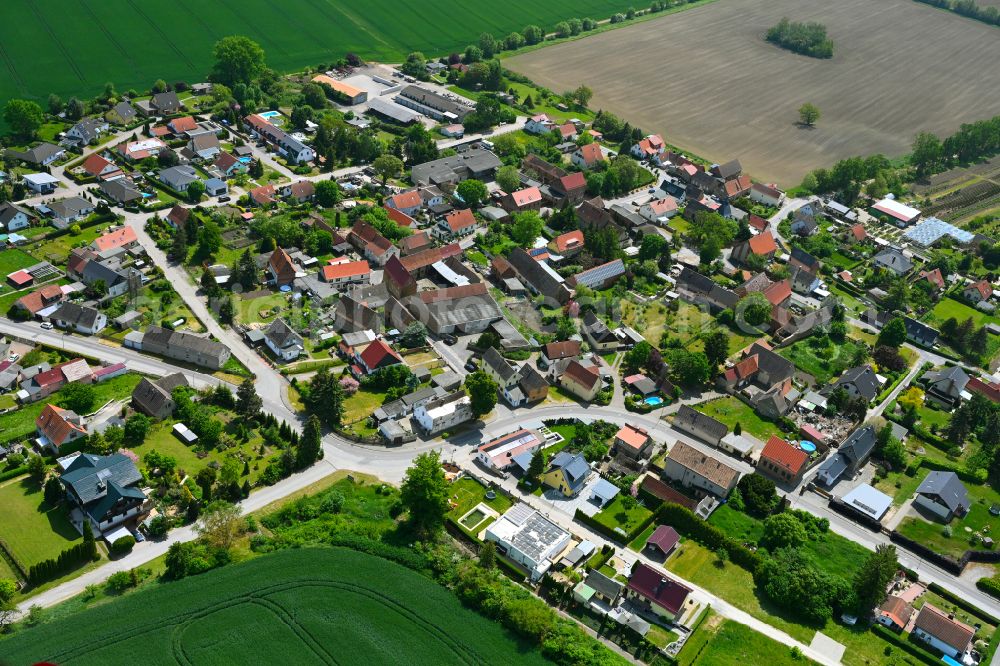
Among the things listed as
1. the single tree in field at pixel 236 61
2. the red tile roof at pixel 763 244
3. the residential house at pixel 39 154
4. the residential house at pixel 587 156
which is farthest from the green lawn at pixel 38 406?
the single tree in field at pixel 236 61

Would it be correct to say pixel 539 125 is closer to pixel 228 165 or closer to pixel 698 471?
pixel 228 165

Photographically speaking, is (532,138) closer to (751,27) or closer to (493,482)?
(493,482)

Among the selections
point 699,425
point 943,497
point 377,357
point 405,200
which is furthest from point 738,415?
point 405,200

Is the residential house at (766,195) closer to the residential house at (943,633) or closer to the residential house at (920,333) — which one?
the residential house at (920,333)

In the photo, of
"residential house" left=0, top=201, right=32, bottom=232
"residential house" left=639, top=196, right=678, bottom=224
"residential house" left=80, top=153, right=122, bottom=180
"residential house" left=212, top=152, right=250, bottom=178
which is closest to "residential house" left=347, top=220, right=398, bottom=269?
"residential house" left=212, top=152, right=250, bottom=178

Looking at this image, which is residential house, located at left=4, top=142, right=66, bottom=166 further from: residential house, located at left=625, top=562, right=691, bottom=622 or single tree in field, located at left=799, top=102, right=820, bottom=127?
single tree in field, located at left=799, top=102, right=820, bottom=127

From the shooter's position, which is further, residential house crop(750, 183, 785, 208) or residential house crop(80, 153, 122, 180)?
residential house crop(750, 183, 785, 208)
